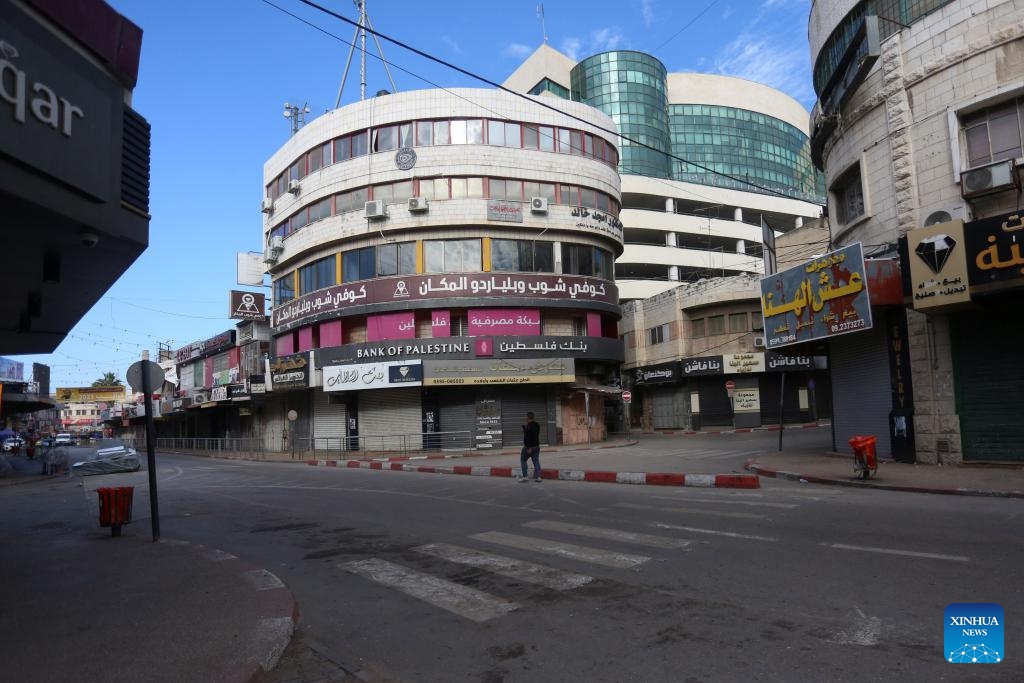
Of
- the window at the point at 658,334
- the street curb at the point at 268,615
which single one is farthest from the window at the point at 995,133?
the window at the point at 658,334

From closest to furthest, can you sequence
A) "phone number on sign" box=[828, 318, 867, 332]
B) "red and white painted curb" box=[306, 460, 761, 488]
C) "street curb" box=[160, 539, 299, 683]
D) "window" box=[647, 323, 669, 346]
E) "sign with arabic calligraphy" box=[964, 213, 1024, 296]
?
"street curb" box=[160, 539, 299, 683] → "sign with arabic calligraphy" box=[964, 213, 1024, 296] → "red and white painted curb" box=[306, 460, 761, 488] → "phone number on sign" box=[828, 318, 867, 332] → "window" box=[647, 323, 669, 346]

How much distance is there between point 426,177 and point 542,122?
22.9 feet

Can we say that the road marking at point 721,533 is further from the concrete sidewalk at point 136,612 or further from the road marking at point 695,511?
the concrete sidewalk at point 136,612

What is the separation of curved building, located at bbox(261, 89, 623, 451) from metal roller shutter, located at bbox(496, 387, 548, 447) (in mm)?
70

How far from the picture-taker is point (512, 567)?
699cm

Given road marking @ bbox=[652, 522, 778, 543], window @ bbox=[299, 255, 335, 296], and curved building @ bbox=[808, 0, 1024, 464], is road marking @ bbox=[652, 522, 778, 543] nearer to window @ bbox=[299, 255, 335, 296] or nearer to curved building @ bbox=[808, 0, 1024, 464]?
curved building @ bbox=[808, 0, 1024, 464]

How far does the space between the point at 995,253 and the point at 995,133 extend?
3217mm

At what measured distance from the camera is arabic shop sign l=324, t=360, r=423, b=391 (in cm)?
3042

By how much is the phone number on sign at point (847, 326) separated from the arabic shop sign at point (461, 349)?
16.9 metres

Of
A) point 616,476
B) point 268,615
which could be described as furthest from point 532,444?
point 268,615

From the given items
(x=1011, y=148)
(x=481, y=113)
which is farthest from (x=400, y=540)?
(x=481, y=113)

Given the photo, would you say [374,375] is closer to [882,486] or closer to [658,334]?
[658,334]

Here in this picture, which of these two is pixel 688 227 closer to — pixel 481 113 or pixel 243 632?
pixel 481 113

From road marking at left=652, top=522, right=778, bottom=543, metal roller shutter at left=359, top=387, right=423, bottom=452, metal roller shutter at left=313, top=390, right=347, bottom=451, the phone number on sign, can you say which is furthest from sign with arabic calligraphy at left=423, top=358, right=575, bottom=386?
road marking at left=652, top=522, right=778, bottom=543
